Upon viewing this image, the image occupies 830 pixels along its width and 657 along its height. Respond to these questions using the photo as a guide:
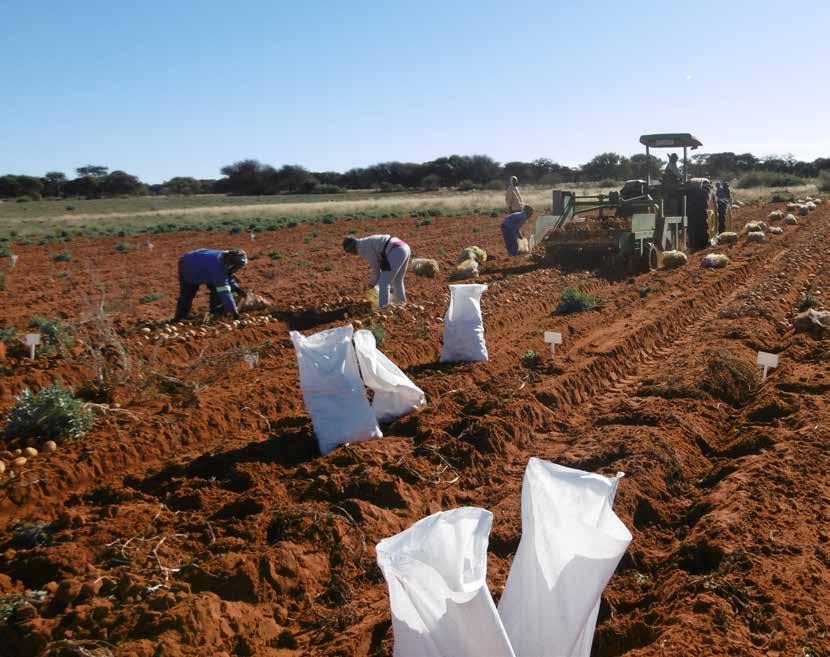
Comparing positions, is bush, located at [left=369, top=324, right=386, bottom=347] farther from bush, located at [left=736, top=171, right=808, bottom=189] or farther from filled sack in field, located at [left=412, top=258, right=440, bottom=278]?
bush, located at [left=736, top=171, right=808, bottom=189]

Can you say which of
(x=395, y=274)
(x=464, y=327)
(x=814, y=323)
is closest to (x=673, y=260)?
(x=814, y=323)

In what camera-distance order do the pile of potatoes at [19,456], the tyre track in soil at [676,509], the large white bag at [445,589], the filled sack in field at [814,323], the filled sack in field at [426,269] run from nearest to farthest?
the large white bag at [445,589]
the tyre track in soil at [676,509]
the pile of potatoes at [19,456]
the filled sack in field at [814,323]
the filled sack in field at [426,269]

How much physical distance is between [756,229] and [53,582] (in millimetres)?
18977

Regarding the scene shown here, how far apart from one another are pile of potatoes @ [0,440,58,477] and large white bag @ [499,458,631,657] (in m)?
4.16

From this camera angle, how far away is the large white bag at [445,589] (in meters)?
2.27

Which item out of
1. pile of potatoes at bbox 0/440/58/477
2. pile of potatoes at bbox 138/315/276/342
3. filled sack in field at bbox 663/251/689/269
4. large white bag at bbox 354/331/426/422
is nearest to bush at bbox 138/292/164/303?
pile of potatoes at bbox 138/315/276/342

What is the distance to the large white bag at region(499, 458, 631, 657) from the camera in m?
2.46

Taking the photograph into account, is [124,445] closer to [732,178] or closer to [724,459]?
[724,459]

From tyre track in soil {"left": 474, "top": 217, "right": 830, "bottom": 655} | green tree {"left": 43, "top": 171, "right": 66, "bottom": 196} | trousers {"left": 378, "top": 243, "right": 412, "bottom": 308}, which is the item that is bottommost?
tyre track in soil {"left": 474, "top": 217, "right": 830, "bottom": 655}

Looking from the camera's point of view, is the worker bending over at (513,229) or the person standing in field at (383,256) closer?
the person standing in field at (383,256)

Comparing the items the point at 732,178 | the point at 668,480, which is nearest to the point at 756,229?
the point at 668,480

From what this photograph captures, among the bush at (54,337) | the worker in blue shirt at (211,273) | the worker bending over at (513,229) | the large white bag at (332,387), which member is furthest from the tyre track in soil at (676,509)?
the worker bending over at (513,229)

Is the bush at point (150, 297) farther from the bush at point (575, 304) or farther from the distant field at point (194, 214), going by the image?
the distant field at point (194, 214)

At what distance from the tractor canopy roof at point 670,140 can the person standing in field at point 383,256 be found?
9118 mm
